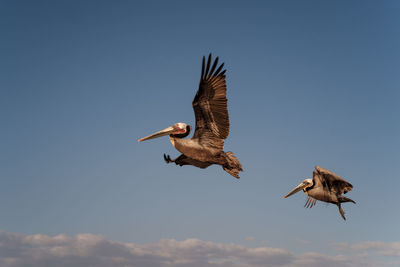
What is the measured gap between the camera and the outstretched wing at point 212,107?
14141 mm

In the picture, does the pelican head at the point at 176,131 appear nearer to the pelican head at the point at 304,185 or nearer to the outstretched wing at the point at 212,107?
the outstretched wing at the point at 212,107

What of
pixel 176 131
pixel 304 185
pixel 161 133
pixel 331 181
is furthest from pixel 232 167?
pixel 304 185

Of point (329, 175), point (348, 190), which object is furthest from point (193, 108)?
point (348, 190)

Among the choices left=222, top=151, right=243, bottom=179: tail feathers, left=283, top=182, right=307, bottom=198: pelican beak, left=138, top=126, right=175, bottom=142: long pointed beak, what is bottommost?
left=222, top=151, right=243, bottom=179: tail feathers

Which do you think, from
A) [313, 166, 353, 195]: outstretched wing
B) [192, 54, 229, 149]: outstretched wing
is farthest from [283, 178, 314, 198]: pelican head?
[192, 54, 229, 149]: outstretched wing

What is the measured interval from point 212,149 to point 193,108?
5.07 ft

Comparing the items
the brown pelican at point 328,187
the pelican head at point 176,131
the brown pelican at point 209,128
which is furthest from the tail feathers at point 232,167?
the brown pelican at point 328,187

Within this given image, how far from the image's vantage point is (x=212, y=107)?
14.4 m

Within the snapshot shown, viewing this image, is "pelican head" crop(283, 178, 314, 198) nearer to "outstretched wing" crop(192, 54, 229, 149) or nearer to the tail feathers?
the tail feathers

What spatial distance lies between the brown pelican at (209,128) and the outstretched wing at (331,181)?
421cm

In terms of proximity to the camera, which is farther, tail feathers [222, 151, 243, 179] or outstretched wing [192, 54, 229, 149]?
tail feathers [222, 151, 243, 179]

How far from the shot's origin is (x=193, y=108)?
14.5 metres

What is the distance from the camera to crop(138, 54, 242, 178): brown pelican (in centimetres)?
1419

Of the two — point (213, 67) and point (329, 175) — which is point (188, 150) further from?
point (329, 175)
